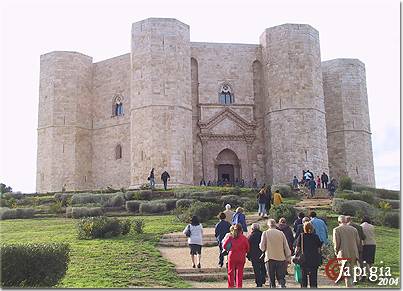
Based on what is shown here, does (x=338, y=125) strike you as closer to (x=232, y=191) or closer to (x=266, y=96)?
(x=266, y=96)

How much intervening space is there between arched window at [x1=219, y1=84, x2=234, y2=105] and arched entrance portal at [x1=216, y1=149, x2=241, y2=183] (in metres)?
3.15

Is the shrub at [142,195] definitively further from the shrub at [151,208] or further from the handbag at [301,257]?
the handbag at [301,257]

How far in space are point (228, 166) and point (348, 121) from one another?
9.08m

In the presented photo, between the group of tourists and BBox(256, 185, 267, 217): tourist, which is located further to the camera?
BBox(256, 185, 267, 217): tourist

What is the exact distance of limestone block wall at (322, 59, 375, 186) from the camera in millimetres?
36094

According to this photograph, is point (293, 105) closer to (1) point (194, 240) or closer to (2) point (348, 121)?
(2) point (348, 121)

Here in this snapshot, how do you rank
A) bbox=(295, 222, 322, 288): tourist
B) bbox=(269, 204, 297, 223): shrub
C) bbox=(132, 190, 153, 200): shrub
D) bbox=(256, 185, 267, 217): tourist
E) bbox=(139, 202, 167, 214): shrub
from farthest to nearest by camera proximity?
1. bbox=(132, 190, 153, 200): shrub
2. bbox=(139, 202, 167, 214): shrub
3. bbox=(256, 185, 267, 217): tourist
4. bbox=(269, 204, 297, 223): shrub
5. bbox=(295, 222, 322, 288): tourist

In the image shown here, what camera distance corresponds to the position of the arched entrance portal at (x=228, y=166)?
3406cm

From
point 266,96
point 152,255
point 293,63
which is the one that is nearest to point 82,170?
point 266,96

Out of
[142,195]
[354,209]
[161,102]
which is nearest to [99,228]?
[142,195]

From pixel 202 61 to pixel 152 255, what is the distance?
74.7 feet

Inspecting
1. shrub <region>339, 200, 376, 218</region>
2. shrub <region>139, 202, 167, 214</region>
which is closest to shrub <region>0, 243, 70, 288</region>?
shrub <region>139, 202, 167, 214</region>

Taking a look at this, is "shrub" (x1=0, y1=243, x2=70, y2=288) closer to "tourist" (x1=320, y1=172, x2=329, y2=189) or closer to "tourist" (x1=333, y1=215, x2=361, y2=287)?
"tourist" (x1=333, y1=215, x2=361, y2=287)

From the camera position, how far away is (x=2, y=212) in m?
22.7
